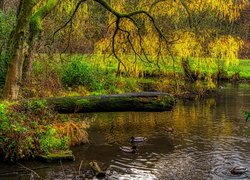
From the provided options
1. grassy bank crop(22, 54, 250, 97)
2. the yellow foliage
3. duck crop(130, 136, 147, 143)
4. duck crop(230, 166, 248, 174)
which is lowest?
duck crop(230, 166, 248, 174)

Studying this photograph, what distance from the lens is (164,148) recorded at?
14.2 metres

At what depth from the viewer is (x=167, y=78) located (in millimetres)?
26750

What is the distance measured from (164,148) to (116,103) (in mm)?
2273

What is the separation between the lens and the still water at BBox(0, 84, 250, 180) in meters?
11.3

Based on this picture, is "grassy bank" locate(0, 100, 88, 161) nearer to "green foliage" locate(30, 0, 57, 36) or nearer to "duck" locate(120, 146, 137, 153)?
"duck" locate(120, 146, 137, 153)

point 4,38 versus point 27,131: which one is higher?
point 4,38

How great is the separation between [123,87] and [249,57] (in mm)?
28453

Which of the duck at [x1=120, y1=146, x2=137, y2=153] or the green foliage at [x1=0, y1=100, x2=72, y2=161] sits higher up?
the green foliage at [x1=0, y1=100, x2=72, y2=161]

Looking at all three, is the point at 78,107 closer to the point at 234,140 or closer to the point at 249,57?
the point at 234,140

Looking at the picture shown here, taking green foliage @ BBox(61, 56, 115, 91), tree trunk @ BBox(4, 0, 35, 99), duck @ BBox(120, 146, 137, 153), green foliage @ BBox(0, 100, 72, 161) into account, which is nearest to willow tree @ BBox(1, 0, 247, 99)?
tree trunk @ BBox(4, 0, 35, 99)

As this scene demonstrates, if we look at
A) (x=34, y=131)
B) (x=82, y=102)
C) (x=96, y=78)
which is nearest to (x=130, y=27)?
(x=96, y=78)

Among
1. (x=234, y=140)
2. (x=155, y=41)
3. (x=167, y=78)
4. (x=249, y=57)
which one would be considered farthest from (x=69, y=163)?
(x=249, y=57)

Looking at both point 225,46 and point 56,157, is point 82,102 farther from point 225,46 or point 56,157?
point 225,46

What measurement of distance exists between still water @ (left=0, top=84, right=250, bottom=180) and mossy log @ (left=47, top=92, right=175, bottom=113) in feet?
3.45
